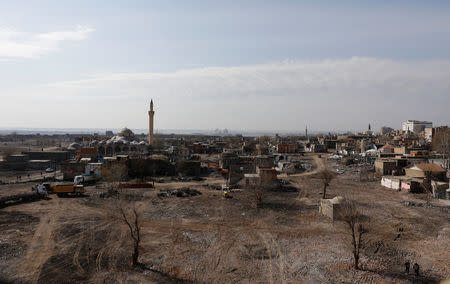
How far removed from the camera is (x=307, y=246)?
15.4 metres

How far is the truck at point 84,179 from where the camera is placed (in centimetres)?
3132

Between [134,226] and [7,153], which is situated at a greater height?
[7,153]

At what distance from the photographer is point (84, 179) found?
32.0 meters

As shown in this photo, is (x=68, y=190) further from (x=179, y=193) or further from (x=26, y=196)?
(x=179, y=193)

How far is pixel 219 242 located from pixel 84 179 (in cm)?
2223

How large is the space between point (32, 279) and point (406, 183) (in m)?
31.1

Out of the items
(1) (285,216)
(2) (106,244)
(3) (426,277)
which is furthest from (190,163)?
(3) (426,277)

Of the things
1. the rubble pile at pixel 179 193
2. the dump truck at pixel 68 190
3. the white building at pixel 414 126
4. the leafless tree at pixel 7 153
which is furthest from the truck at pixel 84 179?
the white building at pixel 414 126

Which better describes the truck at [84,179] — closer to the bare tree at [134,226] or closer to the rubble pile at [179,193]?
the rubble pile at [179,193]

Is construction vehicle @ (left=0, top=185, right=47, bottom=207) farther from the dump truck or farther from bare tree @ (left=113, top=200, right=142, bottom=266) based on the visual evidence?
bare tree @ (left=113, top=200, right=142, bottom=266)

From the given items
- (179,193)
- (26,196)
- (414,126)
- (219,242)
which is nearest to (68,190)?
(26,196)

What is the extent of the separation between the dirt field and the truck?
6.38 m

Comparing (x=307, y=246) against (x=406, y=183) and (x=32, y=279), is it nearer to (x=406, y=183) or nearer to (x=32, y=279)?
(x=32, y=279)

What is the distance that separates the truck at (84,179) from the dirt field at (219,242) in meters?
6.38
